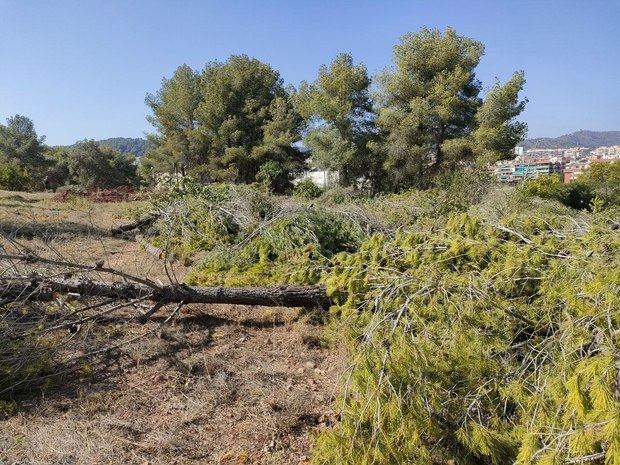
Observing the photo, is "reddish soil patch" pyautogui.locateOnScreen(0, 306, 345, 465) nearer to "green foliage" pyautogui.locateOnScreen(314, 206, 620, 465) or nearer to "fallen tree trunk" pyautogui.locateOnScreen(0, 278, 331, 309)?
"fallen tree trunk" pyautogui.locateOnScreen(0, 278, 331, 309)

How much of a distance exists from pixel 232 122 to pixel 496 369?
19819mm

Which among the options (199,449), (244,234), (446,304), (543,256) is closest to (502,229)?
(543,256)

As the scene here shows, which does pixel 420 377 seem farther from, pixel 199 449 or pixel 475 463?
pixel 199 449

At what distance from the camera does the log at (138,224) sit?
869cm

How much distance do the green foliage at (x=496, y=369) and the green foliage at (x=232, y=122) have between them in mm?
16950

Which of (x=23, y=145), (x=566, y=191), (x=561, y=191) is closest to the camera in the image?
(x=561, y=191)

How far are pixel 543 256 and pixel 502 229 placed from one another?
1.78 feet

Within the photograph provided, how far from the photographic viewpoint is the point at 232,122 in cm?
2053

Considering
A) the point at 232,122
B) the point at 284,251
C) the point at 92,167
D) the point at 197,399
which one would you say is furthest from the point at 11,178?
the point at 197,399

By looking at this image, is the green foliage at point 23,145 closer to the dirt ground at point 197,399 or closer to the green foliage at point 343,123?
A: the green foliage at point 343,123

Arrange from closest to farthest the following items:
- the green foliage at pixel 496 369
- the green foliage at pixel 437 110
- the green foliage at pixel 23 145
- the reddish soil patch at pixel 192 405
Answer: the green foliage at pixel 496 369, the reddish soil patch at pixel 192 405, the green foliage at pixel 437 110, the green foliage at pixel 23 145

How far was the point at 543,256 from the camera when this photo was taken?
2998 millimetres

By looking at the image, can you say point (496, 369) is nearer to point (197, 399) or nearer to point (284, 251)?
point (197, 399)

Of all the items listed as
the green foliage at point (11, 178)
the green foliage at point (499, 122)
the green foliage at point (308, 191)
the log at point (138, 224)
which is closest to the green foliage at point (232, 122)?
the green foliage at point (308, 191)
